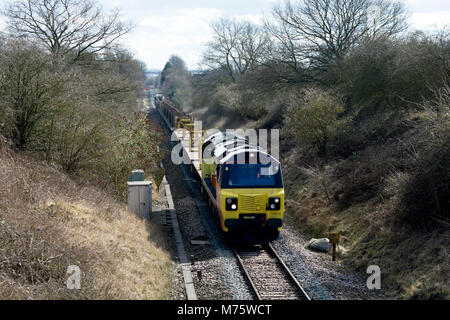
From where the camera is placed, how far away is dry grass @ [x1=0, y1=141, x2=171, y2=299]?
7.81 meters

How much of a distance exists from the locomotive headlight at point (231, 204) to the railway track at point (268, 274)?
115 cm

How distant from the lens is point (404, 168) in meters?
13.8

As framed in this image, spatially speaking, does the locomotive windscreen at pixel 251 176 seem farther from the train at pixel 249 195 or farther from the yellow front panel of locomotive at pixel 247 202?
the yellow front panel of locomotive at pixel 247 202

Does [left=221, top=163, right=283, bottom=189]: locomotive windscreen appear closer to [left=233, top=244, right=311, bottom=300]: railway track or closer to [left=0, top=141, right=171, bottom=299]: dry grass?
[left=233, top=244, right=311, bottom=300]: railway track

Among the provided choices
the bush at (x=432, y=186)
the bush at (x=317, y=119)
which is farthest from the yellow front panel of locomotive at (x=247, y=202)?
the bush at (x=317, y=119)

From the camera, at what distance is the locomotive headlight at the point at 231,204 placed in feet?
40.8

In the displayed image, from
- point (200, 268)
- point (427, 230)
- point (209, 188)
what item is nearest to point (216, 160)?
point (209, 188)

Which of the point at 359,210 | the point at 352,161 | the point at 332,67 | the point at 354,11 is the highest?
the point at 354,11

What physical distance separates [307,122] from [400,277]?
1027 centimetres

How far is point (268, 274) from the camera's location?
34.9 ft

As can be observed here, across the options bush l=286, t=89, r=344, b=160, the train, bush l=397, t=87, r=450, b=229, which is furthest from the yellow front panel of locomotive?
bush l=286, t=89, r=344, b=160

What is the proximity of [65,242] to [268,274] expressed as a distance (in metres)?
4.71

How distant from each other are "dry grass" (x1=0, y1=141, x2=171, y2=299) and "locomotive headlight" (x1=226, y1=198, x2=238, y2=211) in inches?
83.8
